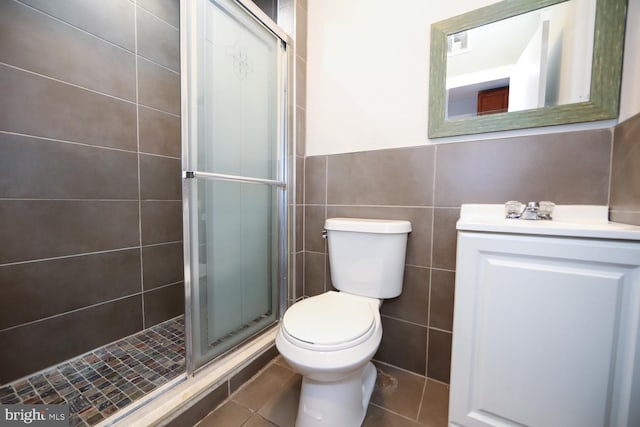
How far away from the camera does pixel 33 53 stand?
112 centimetres

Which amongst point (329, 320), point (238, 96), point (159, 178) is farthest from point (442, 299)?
point (159, 178)

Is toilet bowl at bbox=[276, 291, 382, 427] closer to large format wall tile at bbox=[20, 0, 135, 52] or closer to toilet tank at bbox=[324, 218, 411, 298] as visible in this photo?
toilet tank at bbox=[324, 218, 411, 298]

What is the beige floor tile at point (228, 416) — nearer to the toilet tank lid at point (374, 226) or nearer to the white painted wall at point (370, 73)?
the toilet tank lid at point (374, 226)

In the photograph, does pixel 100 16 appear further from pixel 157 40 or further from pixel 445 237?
pixel 445 237

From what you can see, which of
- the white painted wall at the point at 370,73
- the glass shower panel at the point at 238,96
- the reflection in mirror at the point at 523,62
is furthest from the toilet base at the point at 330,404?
the reflection in mirror at the point at 523,62

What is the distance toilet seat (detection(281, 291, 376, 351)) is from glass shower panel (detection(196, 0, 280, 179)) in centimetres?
71

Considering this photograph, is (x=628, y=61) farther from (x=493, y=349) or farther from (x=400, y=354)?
(x=400, y=354)

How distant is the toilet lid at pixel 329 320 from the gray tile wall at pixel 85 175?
118cm

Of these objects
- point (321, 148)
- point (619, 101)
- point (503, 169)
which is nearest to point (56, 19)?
point (321, 148)

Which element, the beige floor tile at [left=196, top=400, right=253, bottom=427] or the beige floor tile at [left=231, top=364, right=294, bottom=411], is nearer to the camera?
the beige floor tile at [left=196, top=400, right=253, bottom=427]

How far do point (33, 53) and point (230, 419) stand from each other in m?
1.82

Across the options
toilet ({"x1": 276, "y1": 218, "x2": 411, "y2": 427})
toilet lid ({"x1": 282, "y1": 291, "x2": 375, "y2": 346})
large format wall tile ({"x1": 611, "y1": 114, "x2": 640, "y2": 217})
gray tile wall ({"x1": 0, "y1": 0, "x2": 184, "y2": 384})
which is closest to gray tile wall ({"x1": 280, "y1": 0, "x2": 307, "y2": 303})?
toilet ({"x1": 276, "y1": 218, "x2": 411, "y2": 427})

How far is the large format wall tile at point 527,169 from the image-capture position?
0.92 meters

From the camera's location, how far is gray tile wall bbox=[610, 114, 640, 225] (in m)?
0.76
